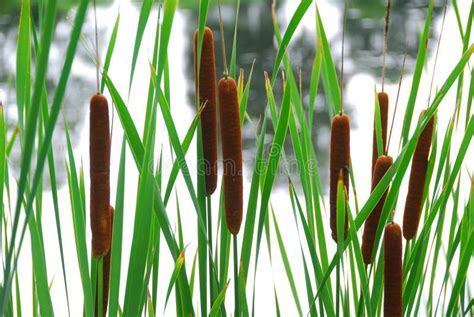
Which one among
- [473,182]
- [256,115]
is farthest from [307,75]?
[473,182]

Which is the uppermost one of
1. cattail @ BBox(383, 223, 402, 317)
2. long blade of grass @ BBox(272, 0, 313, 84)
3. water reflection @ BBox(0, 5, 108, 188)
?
water reflection @ BBox(0, 5, 108, 188)

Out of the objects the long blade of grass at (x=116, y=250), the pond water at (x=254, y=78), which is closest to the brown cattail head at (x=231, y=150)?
the long blade of grass at (x=116, y=250)

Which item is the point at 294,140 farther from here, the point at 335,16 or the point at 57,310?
the point at 335,16

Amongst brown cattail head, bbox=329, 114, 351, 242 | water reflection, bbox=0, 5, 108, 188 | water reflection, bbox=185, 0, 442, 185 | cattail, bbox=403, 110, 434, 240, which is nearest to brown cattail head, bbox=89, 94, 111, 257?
brown cattail head, bbox=329, 114, 351, 242

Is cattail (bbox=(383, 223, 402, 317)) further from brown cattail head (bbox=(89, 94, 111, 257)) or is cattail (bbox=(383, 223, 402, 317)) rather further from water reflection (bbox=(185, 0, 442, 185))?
water reflection (bbox=(185, 0, 442, 185))

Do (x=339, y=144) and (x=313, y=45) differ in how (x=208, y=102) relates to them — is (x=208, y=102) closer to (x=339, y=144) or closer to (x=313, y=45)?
(x=339, y=144)

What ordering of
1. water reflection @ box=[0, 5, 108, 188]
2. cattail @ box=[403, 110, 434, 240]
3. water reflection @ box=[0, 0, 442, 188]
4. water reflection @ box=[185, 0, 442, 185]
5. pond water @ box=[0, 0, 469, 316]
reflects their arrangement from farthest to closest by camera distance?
water reflection @ box=[185, 0, 442, 185] < water reflection @ box=[0, 0, 442, 188] < water reflection @ box=[0, 5, 108, 188] < pond water @ box=[0, 0, 469, 316] < cattail @ box=[403, 110, 434, 240]
